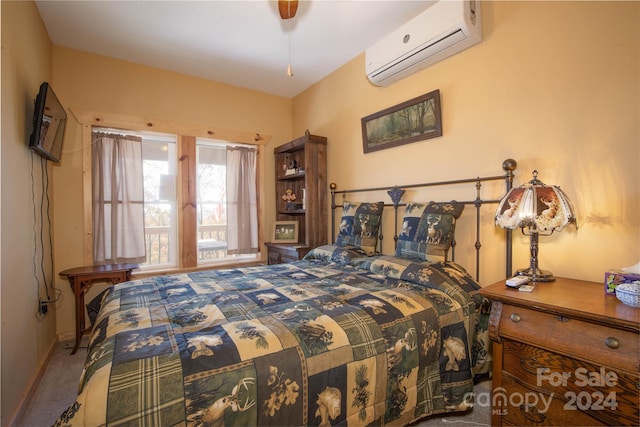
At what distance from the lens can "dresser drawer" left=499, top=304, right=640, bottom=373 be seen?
996 millimetres

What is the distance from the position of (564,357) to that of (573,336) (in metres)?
0.11

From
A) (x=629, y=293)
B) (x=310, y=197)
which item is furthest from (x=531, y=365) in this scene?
(x=310, y=197)

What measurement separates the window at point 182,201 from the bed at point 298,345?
143 centimetres

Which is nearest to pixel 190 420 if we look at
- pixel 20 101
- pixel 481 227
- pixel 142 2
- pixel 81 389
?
pixel 81 389

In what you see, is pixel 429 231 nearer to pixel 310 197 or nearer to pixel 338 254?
pixel 338 254

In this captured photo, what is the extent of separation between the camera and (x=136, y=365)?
92 cm

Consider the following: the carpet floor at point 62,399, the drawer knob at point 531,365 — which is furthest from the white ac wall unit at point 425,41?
the carpet floor at point 62,399

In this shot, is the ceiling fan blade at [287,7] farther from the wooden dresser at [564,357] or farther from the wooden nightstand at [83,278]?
the wooden nightstand at [83,278]

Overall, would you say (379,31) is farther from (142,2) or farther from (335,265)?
(335,265)

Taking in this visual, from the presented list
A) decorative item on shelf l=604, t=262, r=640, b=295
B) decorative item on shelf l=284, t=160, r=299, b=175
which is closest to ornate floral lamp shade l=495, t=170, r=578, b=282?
decorative item on shelf l=604, t=262, r=640, b=295

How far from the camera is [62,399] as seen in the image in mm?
1860

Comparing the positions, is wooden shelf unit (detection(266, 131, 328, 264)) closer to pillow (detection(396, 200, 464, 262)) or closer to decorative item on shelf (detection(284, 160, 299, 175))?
decorative item on shelf (detection(284, 160, 299, 175))

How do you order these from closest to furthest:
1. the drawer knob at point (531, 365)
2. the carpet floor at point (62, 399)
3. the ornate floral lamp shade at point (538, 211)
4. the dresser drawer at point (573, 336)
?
the dresser drawer at point (573, 336) → the drawer knob at point (531, 365) → the ornate floral lamp shade at point (538, 211) → the carpet floor at point (62, 399)

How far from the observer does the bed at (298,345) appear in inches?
35.4
